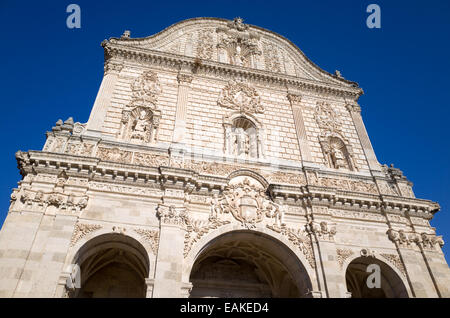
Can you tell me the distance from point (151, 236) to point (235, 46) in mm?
12055

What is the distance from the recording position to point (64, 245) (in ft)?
28.5

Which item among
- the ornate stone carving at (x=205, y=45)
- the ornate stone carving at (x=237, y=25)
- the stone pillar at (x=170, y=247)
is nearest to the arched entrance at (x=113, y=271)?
the stone pillar at (x=170, y=247)

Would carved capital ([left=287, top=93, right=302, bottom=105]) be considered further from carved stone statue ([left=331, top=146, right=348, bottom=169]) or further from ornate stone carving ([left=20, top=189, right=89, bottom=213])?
ornate stone carving ([left=20, top=189, right=89, bottom=213])

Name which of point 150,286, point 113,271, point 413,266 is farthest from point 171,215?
point 413,266

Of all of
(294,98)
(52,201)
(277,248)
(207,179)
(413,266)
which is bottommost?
(413,266)

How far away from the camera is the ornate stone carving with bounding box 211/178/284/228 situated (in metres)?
10.5

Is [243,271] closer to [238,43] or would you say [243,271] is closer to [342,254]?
[342,254]

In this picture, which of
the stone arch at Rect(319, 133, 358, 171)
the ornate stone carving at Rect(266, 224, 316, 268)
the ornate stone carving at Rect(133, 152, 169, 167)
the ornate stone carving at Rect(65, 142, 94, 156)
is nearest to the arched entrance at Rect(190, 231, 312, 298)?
the ornate stone carving at Rect(266, 224, 316, 268)

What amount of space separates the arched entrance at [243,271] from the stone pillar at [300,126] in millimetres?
4238

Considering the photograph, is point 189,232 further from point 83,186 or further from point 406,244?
point 406,244

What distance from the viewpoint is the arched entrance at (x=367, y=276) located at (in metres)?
10.4

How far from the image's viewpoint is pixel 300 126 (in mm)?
14125
